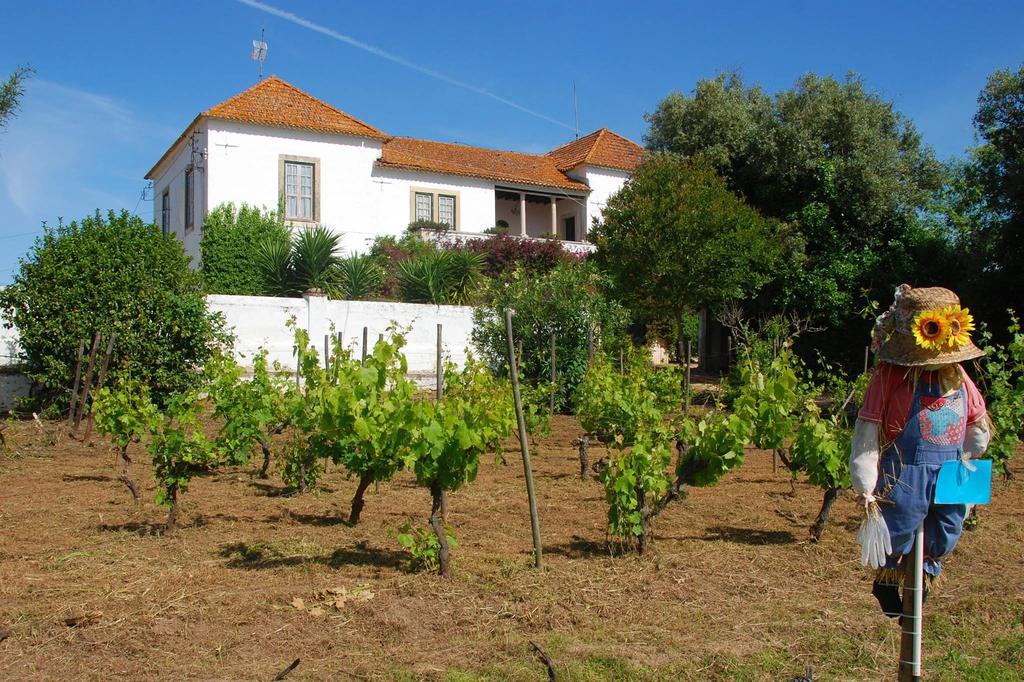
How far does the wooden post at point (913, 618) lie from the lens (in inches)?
120

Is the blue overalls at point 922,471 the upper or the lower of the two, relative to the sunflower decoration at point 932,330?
lower

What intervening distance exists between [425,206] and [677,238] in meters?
11.2

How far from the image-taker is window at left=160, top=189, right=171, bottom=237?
24.6 metres

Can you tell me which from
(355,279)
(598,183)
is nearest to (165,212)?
(355,279)

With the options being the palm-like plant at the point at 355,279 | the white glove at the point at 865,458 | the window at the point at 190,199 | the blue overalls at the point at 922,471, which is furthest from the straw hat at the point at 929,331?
the window at the point at 190,199

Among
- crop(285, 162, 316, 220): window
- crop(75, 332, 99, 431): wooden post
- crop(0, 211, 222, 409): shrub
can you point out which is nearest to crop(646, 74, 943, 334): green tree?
crop(285, 162, 316, 220): window

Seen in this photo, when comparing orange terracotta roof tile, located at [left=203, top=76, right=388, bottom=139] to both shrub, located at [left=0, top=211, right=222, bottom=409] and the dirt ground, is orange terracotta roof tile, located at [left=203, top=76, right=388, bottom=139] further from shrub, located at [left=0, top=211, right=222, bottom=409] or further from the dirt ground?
the dirt ground

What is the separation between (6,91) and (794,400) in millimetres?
8500

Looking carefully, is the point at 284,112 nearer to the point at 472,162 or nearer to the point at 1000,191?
the point at 472,162

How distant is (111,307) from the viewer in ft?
41.4

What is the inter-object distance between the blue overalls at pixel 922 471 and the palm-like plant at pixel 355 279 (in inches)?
592

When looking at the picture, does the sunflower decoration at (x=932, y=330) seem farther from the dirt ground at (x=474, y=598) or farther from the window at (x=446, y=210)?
the window at (x=446, y=210)

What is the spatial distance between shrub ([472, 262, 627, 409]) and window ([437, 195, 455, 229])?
797 centimetres

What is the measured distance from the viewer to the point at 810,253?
61.2 ft
